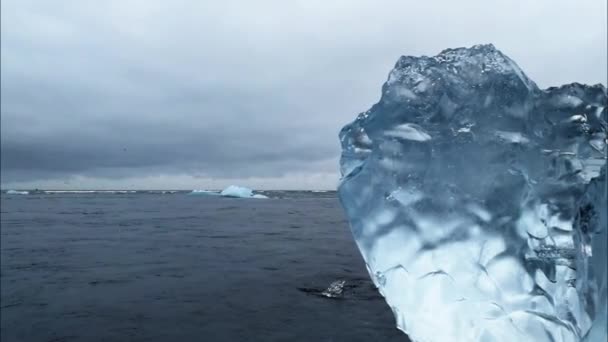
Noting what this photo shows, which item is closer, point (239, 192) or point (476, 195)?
point (476, 195)

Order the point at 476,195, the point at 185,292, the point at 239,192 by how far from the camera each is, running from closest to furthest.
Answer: the point at 476,195
the point at 185,292
the point at 239,192

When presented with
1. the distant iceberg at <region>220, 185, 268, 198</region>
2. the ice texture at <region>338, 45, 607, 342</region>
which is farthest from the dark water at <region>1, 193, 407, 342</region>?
the distant iceberg at <region>220, 185, 268, 198</region>

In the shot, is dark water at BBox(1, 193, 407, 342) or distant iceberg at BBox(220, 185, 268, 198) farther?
distant iceberg at BBox(220, 185, 268, 198)

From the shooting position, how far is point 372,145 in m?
3.28

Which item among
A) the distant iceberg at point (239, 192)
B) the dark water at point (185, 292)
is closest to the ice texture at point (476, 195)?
the dark water at point (185, 292)

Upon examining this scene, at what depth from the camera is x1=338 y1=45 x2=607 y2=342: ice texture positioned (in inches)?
110

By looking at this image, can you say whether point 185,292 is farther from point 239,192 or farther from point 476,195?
point 239,192

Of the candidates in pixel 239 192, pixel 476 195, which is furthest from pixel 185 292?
pixel 239 192

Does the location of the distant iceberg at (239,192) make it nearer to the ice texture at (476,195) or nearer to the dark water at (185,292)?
the dark water at (185,292)

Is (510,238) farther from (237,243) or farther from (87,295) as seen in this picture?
(237,243)

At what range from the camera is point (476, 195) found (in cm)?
305

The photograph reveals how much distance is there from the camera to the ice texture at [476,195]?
2801 millimetres

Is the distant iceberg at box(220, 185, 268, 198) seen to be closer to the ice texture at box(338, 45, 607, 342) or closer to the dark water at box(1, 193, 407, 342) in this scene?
the dark water at box(1, 193, 407, 342)

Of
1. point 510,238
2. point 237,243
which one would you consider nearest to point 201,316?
point 510,238
